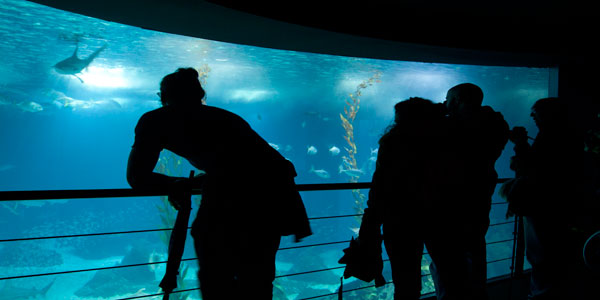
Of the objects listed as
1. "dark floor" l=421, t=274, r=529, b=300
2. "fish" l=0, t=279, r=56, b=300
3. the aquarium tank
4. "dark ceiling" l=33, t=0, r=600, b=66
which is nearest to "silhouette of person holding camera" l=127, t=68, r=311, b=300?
"dark ceiling" l=33, t=0, r=600, b=66

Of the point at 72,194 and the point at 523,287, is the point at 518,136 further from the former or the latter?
the point at 72,194

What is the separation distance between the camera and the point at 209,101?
1560 inches

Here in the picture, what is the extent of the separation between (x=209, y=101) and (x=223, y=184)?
3973 centimetres

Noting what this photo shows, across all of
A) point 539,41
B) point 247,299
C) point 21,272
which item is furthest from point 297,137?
point 247,299

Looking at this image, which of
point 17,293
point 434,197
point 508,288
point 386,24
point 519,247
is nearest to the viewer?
point 434,197

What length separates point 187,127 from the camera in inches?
62.7

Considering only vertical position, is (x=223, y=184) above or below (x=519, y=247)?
above

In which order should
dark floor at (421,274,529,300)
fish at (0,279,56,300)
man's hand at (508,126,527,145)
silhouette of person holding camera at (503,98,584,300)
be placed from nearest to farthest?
silhouette of person holding camera at (503,98,584,300) < man's hand at (508,126,527,145) < dark floor at (421,274,529,300) < fish at (0,279,56,300)

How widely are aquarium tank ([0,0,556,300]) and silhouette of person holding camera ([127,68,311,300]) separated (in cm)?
187

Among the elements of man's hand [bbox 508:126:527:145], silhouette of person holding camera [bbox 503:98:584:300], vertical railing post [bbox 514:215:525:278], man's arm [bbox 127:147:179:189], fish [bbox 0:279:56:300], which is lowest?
fish [bbox 0:279:56:300]

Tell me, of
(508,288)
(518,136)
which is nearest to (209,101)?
(508,288)

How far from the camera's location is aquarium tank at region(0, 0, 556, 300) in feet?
49.1

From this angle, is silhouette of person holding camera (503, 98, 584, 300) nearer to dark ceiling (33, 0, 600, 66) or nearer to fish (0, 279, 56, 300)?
dark ceiling (33, 0, 600, 66)

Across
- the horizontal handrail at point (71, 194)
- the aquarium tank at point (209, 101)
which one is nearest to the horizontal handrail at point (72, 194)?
the horizontal handrail at point (71, 194)
